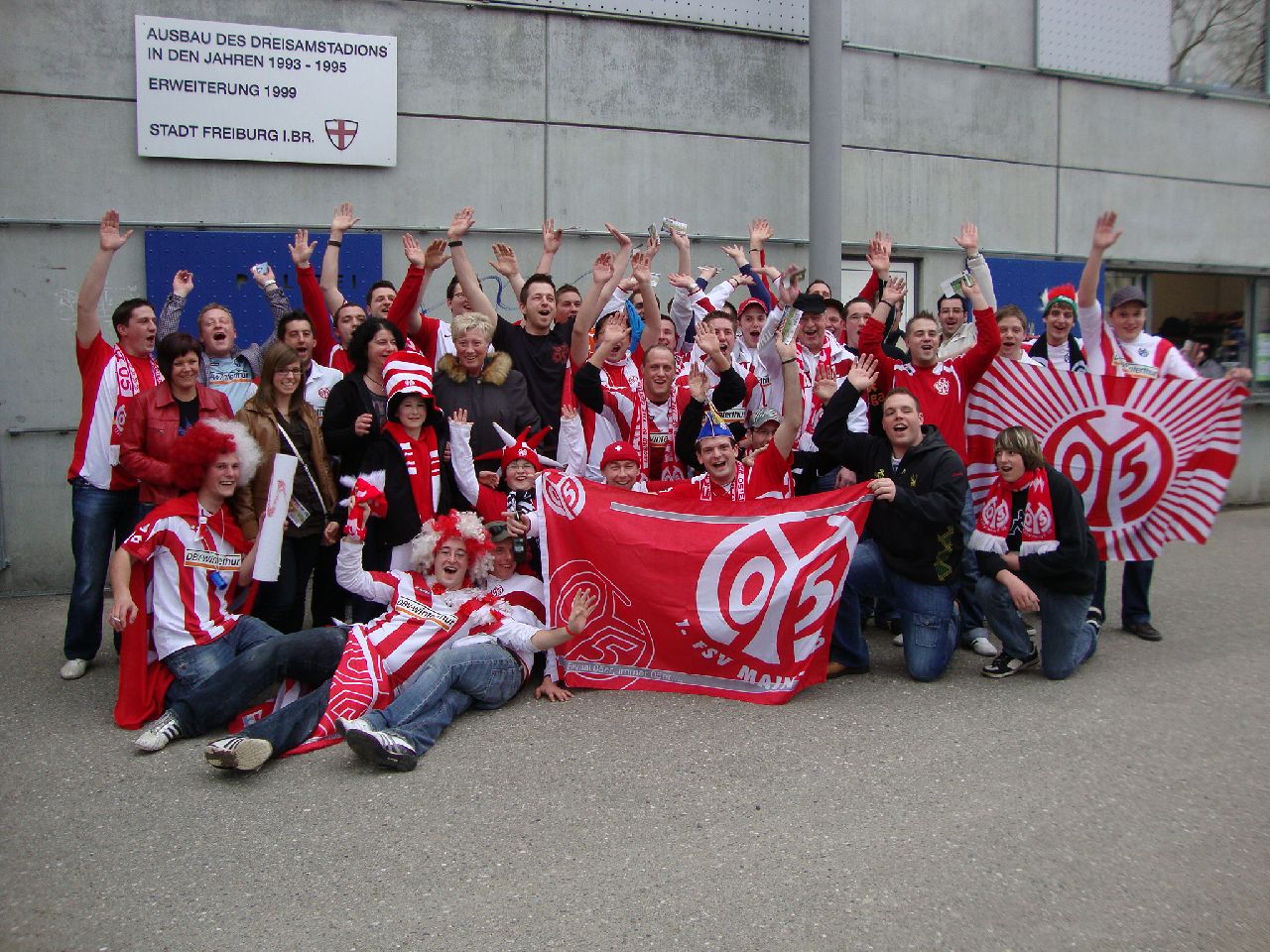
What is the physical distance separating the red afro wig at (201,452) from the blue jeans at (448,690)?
4.50ft

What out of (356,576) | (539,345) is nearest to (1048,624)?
(539,345)

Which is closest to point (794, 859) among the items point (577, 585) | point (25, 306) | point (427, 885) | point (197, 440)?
point (427, 885)

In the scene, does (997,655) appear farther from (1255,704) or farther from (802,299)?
(802,299)

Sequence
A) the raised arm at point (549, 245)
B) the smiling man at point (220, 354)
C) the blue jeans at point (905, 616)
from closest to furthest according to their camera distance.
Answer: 1. the blue jeans at point (905, 616)
2. the smiling man at point (220, 354)
3. the raised arm at point (549, 245)

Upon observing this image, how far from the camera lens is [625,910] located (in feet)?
11.4

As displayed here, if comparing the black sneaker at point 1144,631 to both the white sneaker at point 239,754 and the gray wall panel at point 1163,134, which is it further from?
the gray wall panel at point 1163,134

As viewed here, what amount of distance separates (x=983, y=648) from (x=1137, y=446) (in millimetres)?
1514

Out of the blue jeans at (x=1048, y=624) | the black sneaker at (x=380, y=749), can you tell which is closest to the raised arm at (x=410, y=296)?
the black sneaker at (x=380, y=749)

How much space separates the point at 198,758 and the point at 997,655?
13.2 ft

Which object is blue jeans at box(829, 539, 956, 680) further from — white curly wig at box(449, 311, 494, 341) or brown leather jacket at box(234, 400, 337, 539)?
brown leather jacket at box(234, 400, 337, 539)

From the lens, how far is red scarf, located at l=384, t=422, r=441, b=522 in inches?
227

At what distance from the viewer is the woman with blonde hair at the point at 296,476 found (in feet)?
19.1

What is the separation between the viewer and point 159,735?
4.87 m

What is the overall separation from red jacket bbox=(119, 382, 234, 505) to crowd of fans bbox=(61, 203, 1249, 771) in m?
0.01
